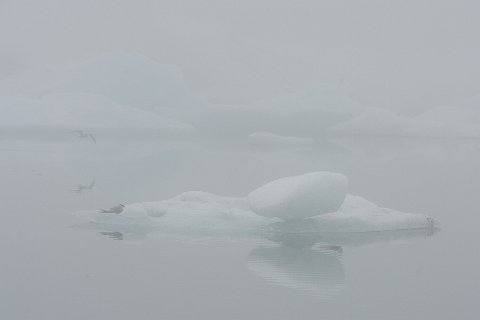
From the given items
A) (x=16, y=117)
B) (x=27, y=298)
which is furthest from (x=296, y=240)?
(x=16, y=117)

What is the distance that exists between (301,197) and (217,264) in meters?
1.35

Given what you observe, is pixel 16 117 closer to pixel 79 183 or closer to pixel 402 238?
pixel 79 183

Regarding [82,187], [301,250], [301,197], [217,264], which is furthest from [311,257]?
[82,187]

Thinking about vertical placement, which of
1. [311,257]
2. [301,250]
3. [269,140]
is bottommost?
[311,257]

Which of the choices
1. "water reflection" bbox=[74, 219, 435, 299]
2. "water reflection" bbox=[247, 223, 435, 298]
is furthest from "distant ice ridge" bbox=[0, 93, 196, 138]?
"water reflection" bbox=[247, 223, 435, 298]

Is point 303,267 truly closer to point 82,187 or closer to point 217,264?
point 217,264

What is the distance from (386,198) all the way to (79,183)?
5.14 m

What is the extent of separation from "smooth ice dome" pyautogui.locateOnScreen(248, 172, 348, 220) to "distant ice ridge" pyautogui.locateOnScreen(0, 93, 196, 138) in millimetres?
16350

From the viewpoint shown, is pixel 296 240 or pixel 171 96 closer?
pixel 296 240

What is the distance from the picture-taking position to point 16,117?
23531 mm

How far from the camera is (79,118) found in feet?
80.7

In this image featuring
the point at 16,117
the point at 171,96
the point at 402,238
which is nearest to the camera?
the point at 402,238

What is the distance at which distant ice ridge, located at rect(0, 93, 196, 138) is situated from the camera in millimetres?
23922

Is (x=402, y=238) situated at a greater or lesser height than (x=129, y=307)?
greater
